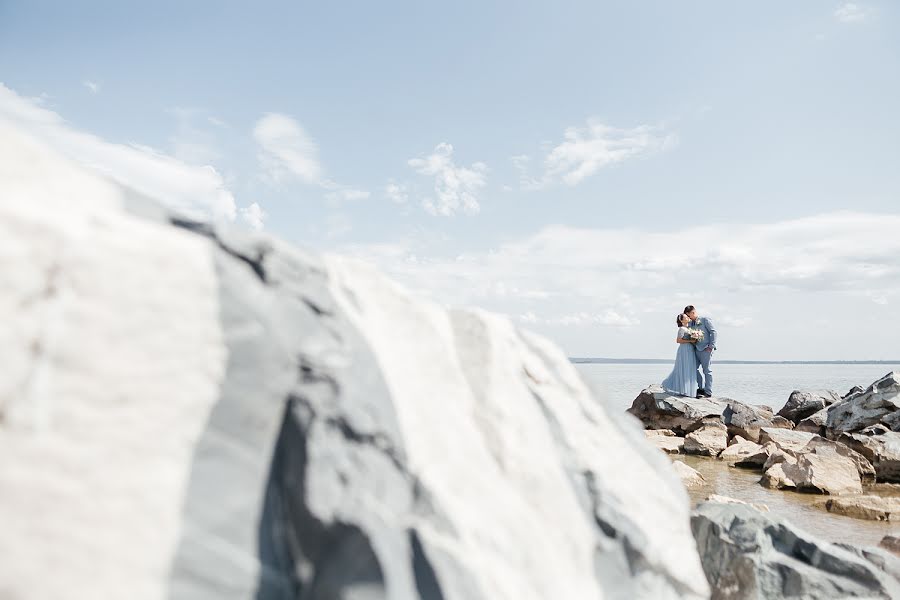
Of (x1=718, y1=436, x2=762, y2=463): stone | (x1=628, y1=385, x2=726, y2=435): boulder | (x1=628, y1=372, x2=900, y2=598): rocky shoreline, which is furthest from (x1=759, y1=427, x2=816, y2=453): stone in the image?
(x1=628, y1=385, x2=726, y2=435): boulder

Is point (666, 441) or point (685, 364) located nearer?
point (666, 441)

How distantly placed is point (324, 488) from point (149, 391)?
18.9 inches

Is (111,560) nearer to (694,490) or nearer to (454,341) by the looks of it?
(454,341)

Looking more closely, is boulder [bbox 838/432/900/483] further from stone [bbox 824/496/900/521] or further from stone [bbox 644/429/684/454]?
stone [bbox 644/429/684/454]

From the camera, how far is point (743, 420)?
395 inches

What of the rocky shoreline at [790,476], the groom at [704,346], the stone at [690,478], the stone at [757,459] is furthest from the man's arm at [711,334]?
the stone at [690,478]

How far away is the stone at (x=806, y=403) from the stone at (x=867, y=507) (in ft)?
23.8

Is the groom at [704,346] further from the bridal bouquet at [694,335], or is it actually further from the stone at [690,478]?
the stone at [690,478]

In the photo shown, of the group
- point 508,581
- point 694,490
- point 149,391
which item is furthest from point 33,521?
point 694,490

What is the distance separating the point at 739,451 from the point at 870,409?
2392 mm

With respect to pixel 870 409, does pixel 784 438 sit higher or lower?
lower

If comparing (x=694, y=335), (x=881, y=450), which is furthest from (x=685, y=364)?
(x=881, y=450)

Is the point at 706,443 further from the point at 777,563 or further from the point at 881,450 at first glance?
the point at 777,563

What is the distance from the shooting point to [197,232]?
178cm
